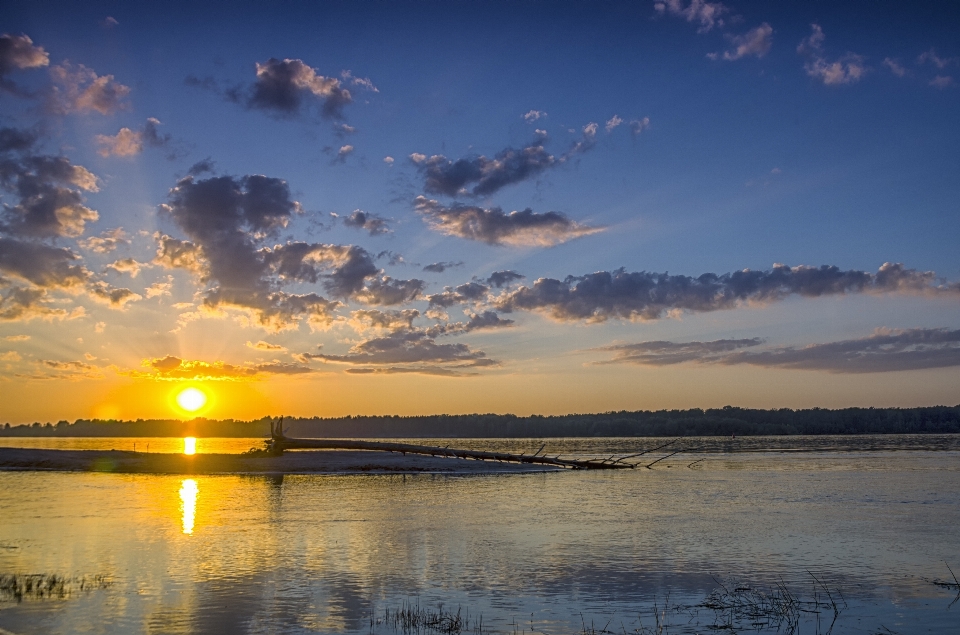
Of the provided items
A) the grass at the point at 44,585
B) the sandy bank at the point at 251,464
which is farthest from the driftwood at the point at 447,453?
the grass at the point at 44,585

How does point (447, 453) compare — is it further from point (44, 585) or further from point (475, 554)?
point (44, 585)

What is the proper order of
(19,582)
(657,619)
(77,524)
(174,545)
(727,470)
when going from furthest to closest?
(727,470) < (77,524) < (174,545) < (19,582) < (657,619)

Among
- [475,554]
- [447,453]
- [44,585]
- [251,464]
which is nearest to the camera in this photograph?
[44,585]

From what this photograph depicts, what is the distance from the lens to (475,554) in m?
23.8

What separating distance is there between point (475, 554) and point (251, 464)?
50.5m

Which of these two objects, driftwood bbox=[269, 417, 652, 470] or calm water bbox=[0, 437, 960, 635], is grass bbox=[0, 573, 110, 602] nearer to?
calm water bbox=[0, 437, 960, 635]

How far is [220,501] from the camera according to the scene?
41.2m

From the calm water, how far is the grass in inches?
12.1

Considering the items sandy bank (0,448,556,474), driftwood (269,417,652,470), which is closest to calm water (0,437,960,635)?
sandy bank (0,448,556,474)

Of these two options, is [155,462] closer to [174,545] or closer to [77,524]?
[77,524]

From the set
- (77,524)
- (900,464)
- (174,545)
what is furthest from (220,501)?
(900,464)

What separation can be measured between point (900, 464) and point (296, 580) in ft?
215

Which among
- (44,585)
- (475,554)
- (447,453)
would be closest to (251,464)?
(447,453)

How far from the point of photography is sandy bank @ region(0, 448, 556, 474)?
216 ft
